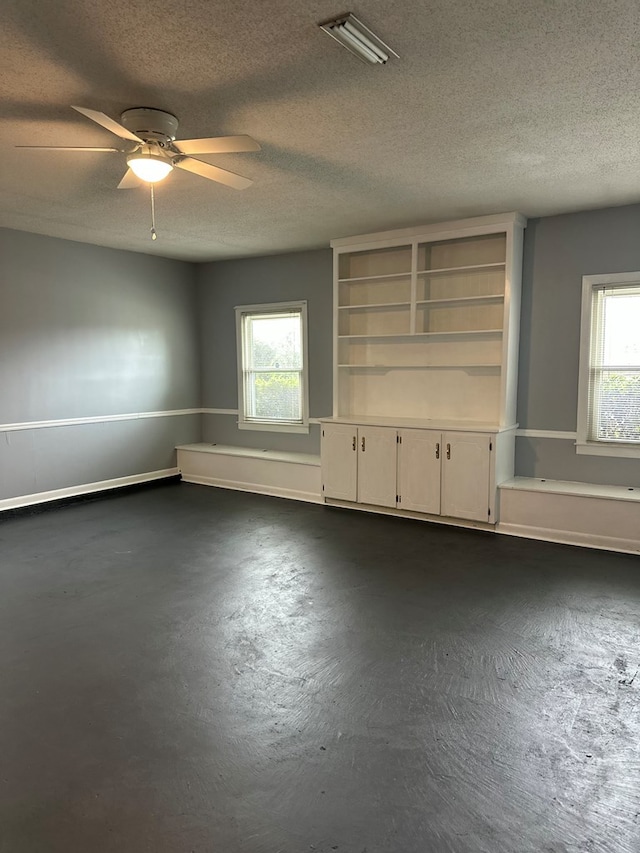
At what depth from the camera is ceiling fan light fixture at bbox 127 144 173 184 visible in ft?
9.31

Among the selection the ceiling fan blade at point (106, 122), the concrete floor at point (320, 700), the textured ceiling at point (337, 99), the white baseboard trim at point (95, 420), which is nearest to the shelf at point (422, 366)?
the textured ceiling at point (337, 99)

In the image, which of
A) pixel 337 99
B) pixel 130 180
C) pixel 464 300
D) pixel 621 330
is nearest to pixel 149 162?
pixel 130 180

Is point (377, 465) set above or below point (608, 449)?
below

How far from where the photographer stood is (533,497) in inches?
183

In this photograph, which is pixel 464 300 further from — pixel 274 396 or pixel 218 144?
pixel 218 144

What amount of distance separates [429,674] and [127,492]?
470 centimetres

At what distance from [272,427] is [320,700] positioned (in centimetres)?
454

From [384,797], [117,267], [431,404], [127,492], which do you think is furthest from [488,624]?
A: [117,267]

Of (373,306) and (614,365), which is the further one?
(373,306)

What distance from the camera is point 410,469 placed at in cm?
516

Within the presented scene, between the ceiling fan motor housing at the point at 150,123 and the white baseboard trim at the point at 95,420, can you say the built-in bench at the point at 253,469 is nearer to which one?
the white baseboard trim at the point at 95,420

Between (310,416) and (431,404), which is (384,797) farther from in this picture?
(310,416)

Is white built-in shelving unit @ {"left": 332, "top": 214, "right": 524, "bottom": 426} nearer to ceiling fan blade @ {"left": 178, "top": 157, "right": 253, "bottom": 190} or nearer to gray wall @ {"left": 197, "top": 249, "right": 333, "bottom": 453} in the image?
gray wall @ {"left": 197, "top": 249, "right": 333, "bottom": 453}

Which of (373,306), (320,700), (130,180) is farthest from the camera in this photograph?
(373,306)
